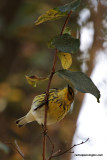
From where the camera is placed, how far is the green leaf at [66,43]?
3.17 ft

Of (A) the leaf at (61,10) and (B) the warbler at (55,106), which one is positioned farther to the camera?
(B) the warbler at (55,106)

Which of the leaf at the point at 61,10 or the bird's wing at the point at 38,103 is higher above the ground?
the leaf at the point at 61,10

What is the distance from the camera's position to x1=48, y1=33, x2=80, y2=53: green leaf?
3.17ft

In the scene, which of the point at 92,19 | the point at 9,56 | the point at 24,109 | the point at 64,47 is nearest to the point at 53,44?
the point at 64,47

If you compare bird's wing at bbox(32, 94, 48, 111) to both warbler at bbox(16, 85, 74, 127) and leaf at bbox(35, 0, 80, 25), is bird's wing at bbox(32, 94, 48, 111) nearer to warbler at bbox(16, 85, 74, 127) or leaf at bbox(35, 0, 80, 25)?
warbler at bbox(16, 85, 74, 127)

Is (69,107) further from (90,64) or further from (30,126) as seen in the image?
(30,126)

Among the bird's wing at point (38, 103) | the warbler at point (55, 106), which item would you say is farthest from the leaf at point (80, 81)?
the bird's wing at point (38, 103)

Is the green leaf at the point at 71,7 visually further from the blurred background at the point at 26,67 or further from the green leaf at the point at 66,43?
the blurred background at the point at 26,67

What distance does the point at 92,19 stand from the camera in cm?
316

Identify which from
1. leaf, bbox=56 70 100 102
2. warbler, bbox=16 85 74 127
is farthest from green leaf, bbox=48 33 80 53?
warbler, bbox=16 85 74 127

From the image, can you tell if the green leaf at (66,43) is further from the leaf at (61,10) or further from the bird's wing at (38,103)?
the bird's wing at (38,103)

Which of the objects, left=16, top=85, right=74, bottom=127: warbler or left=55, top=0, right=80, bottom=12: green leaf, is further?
left=16, top=85, right=74, bottom=127: warbler

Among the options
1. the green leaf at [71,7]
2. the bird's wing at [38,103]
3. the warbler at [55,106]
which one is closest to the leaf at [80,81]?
the green leaf at [71,7]

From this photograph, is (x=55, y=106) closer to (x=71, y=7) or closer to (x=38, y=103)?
(x=38, y=103)
